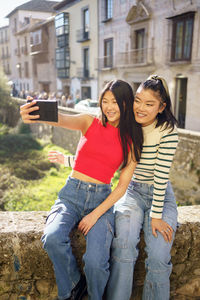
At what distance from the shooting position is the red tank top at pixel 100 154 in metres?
1.96

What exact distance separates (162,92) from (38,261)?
137 centimetres

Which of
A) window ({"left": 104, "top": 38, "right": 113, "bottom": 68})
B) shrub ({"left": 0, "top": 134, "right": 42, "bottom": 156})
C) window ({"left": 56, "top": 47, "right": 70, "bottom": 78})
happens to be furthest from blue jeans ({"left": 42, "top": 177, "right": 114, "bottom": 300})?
window ({"left": 56, "top": 47, "right": 70, "bottom": 78})

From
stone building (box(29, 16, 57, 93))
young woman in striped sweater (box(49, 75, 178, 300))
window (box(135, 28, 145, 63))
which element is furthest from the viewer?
stone building (box(29, 16, 57, 93))

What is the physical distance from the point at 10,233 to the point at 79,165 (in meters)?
0.62

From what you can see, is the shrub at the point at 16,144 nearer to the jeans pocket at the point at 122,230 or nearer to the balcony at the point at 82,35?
the balcony at the point at 82,35

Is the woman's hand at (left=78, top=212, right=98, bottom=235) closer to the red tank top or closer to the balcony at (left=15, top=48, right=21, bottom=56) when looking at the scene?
the red tank top

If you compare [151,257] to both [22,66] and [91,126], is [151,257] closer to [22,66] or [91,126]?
[91,126]

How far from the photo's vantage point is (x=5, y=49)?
36.8 m

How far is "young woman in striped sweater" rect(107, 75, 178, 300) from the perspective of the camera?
5.44 feet

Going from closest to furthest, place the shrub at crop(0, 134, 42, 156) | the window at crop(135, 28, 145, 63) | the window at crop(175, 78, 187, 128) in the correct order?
the window at crop(175, 78, 187, 128), the shrub at crop(0, 134, 42, 156), the window at crop(135, 28, 145, 63)

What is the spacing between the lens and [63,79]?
75.6 feet

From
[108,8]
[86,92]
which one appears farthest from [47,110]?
[86,92]

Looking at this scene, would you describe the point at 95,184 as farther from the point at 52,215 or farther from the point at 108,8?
the point at 108,8

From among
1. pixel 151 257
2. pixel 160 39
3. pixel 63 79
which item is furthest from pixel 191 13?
pixel 63 79
